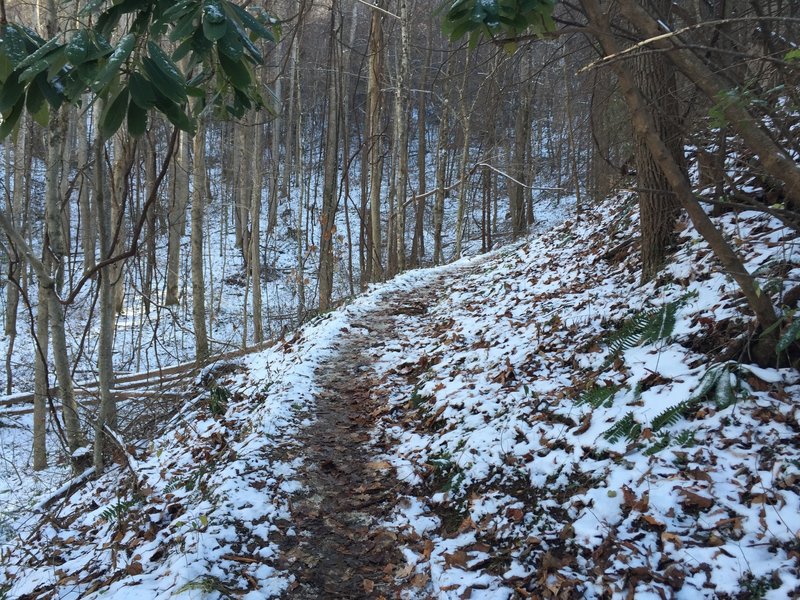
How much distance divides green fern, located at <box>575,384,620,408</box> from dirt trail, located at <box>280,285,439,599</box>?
1580 mm

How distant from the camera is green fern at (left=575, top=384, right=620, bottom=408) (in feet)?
12.4

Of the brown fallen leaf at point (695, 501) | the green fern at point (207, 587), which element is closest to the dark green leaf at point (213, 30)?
the green fern at point (207, 587)

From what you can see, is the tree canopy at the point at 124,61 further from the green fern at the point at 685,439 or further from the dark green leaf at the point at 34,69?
the green fern at the point at 685,439

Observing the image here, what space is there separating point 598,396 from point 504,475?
938 millimetres

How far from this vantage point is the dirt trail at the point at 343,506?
304cm

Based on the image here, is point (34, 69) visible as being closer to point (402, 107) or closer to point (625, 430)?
point (625, 430)

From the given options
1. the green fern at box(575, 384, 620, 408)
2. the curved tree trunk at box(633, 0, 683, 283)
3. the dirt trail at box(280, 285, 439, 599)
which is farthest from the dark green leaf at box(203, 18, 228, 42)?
the curved tree trunk at box(633, 0, 683, 283)

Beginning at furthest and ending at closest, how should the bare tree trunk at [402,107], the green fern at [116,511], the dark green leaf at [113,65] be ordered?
the bare tree trunk at [402,107], the green fern at [116,511], the dark green leaf at [113,65]

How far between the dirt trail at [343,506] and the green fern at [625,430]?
1590mm

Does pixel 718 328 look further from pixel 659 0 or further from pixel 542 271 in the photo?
pixel 542 271

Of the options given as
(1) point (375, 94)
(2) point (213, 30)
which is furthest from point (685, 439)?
(1) point (375, 94)

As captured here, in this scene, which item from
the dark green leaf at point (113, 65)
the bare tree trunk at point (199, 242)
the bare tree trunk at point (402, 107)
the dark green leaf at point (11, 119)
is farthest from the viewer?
the bare tree trunk at point (402, 107)

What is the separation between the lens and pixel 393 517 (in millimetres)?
3600

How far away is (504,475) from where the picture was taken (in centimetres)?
362
